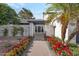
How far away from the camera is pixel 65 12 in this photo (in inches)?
270

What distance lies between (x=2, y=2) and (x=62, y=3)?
134cm

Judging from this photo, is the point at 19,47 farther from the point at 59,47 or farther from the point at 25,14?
the point at 59,47

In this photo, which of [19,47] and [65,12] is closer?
[19,47]

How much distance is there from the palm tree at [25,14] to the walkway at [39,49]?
2.06 feet

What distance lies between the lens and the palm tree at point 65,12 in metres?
6.67

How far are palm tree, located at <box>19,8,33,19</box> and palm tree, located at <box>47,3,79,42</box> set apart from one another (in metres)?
0.44

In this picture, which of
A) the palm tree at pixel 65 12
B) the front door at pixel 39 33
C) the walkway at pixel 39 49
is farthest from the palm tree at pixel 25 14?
the walkway at pixel 39 49

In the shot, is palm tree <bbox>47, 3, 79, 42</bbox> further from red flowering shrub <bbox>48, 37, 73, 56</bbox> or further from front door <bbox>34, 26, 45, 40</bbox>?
front door <bbox>34, 26, 45, 40</bbox>

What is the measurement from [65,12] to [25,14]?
94cm

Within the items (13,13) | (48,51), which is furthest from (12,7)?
(48,51)

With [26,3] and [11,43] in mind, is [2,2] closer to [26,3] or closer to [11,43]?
[26,3]

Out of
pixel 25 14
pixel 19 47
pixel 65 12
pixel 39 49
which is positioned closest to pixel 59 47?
pixel 39 49

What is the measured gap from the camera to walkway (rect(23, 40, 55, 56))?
6641mm

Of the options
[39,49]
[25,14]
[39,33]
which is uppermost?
[25,14]
